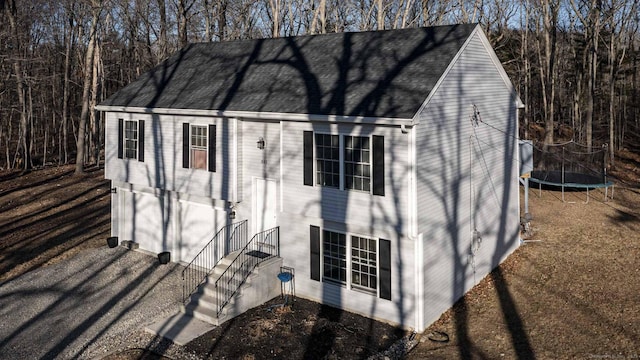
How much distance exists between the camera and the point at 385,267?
12.6m

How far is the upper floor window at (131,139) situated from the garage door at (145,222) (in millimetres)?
1444

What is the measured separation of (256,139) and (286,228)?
282 cm

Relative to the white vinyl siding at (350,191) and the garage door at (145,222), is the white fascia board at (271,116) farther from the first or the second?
the garage door at (145,222)

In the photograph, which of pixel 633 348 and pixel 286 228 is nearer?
pixel 633 348

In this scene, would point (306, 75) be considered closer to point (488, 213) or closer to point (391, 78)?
point (391, 78)

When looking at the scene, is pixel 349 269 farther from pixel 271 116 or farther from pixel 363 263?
pixel 271 116

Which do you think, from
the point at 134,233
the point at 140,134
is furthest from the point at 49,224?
the point at 140,134

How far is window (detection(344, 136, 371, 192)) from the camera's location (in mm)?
12477

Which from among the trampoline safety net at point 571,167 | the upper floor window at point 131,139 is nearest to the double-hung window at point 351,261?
the upper floor window at point 131,139

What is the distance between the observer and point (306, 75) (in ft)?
49.3

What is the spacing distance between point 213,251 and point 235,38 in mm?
25569

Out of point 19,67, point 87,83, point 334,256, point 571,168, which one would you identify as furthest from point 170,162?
point 19,67

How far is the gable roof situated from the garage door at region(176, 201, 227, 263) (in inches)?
129

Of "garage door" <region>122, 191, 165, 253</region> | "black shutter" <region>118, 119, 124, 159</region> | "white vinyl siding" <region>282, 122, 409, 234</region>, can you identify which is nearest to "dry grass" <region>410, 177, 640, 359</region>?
"white vinyl siding" <region>282, 122, 409, 234</region>
